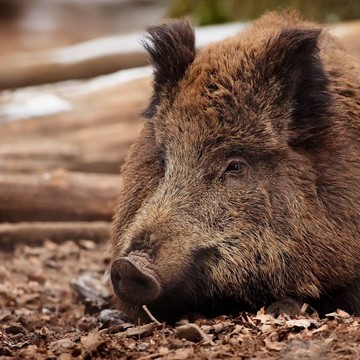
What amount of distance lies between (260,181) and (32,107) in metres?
6.17

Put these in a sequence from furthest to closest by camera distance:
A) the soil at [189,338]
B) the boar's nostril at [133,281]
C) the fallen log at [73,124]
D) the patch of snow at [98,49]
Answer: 1. the patch of snow at [98,49]
2. the fallen log at [73,124]
3. the boar's nostril at [133,281]
4. the soil at [189,338]

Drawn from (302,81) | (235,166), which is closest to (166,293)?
(235,166)

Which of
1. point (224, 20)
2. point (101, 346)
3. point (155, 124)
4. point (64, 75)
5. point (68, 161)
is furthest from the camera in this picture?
point (224, 20)

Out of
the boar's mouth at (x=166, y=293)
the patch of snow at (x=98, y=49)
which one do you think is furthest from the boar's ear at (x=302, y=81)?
the patch of snow at (x=98, y=49)

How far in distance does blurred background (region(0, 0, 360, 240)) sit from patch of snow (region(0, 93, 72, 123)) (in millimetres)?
12

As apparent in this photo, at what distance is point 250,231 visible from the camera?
19.1 feet

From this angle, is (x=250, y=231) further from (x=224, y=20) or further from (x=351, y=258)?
(x=224, y=20)

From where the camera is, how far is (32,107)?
38.0 ft

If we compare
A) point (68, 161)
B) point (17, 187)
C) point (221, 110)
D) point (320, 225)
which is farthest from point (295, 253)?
point (68, 161)

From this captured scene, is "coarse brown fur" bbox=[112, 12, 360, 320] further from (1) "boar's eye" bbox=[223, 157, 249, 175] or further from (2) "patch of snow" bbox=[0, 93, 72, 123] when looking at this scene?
(2) "patch of snow" bbox=[0, 93, 72, 123]

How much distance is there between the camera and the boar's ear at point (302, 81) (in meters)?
5.97

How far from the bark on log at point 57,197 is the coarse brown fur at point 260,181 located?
11.8 feet

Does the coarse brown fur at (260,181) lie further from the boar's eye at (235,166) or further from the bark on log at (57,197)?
the bark on log at (57,197)

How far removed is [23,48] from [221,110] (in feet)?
53.2
